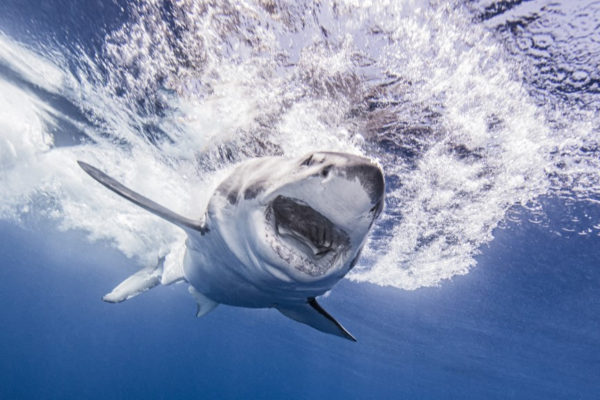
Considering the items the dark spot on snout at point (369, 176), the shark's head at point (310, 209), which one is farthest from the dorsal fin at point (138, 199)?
the dark spot on snout at point (369, 176)

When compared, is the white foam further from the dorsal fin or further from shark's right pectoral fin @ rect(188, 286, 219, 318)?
the dorsal fin

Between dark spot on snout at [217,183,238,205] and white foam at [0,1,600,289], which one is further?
white foam at [0,1,600,289]

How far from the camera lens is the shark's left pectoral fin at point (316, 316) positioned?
182 inches

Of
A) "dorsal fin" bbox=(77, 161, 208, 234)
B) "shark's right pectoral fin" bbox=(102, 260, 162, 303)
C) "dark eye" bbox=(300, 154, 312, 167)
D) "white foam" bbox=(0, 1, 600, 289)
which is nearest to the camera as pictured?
"dark eye" bbox=(300, 154, 312, 167)

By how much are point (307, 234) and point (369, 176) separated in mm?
984

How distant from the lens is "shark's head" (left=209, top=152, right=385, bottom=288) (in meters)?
2.17

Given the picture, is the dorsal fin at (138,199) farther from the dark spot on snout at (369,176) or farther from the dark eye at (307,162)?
the dark spot on snout at (369,176)

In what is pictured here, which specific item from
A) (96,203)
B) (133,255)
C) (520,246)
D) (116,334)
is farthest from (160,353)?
(520,246)

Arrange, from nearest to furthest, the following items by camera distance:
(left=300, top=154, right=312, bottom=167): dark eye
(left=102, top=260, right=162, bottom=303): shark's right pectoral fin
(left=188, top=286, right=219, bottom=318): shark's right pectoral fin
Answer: (left=300, top=154, right=312, bottom=167): dark eye, (left=188, top=286, right=219, bottom=318): shark's right pectoral fin, (left=102, top=260, right=162, bottom=303): shark's right pectoral fin

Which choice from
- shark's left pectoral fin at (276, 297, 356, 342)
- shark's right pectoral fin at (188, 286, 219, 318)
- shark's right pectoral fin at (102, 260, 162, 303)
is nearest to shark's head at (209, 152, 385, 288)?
shark's left pectoral fin at (276, 297, 356, 342)

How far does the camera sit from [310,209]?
2.89 meters

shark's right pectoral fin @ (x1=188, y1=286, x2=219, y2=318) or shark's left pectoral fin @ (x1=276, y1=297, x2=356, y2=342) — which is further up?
shark's left pectoral fin @ (x1=276, y1=297, x2=356, y2=342)

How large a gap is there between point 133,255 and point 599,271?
30.0 meters

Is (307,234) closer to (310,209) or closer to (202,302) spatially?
(310,209)
